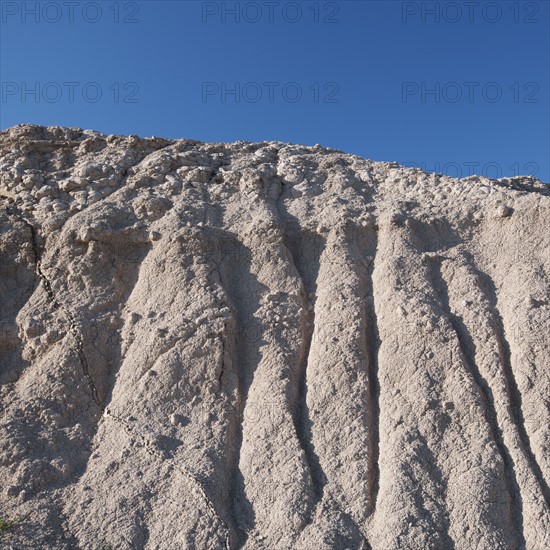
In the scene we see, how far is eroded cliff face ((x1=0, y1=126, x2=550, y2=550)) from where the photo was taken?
648cm

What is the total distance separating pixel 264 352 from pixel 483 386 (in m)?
2.58

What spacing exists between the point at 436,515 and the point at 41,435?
14.0ft

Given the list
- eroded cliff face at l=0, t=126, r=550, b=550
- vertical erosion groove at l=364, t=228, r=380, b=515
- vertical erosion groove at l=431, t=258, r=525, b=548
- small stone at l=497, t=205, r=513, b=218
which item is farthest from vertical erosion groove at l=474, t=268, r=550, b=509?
vertical erosion groove at l=364, t=228, r=380, b=515

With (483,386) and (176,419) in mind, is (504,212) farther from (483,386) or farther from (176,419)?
(176,419)

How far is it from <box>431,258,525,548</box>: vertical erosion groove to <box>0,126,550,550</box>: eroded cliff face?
22 mm

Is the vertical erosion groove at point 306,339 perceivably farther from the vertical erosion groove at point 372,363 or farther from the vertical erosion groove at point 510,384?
the vertical erosion groove at point 510,384

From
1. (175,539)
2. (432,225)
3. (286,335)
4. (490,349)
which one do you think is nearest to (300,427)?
(286,335)

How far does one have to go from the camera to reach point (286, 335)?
26.7 feet

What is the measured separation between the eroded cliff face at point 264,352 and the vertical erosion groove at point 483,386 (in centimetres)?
2

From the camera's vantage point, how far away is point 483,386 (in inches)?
293

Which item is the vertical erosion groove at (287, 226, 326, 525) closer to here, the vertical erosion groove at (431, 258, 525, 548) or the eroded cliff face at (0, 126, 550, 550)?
the eroded cliff face at (0, 126, 550, 550)

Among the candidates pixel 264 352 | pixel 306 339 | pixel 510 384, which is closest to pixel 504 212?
pixel 510 384

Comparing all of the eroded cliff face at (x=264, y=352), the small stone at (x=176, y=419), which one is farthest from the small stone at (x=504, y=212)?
the small stone at (x=176, y=419)

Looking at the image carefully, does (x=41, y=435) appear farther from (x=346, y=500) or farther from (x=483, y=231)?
(x=483, y=231)
